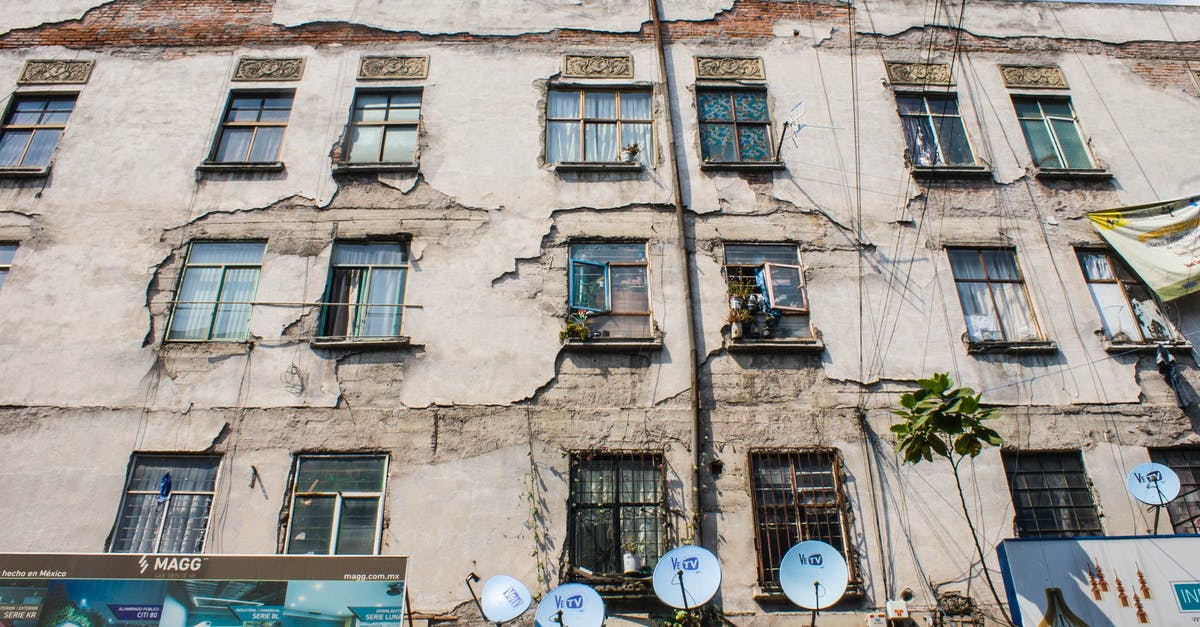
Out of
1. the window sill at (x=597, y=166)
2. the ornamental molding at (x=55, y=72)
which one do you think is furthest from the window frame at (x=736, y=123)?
the ornamental molding at (x=55, y=72)

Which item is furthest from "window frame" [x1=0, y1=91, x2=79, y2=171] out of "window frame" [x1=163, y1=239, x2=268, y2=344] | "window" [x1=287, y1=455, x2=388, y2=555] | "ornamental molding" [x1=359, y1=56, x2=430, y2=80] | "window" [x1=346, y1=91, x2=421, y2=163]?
"window" [x1=287, y1=455, x2=388, y2=555]

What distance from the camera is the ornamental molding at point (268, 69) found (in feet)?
40.6

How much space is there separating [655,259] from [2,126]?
1083cm

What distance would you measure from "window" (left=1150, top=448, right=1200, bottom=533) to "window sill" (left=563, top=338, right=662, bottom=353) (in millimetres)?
6681

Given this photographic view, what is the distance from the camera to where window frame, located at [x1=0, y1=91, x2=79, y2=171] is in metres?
11.5

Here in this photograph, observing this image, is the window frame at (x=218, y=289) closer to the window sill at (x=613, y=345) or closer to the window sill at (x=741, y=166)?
the window sill at (x=613, y=345)

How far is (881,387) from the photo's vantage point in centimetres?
994

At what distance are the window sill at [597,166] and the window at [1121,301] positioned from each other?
6887 mm

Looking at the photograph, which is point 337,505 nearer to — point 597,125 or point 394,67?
point 597,125

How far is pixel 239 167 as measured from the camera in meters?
11.3

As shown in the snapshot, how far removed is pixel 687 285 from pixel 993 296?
455cm

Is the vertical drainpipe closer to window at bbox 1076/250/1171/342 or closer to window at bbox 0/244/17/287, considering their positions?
window at bbox 1076/250/1171/342

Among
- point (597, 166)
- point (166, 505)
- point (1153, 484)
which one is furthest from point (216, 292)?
point (1153, 484)

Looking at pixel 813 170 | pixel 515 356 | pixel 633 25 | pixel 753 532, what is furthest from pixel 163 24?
pixel 753 532
